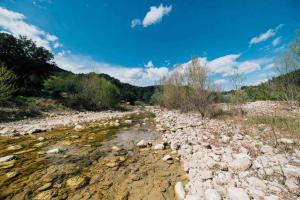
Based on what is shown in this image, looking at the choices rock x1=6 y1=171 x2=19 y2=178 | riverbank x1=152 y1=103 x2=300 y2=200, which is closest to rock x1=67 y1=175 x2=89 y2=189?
rock x1=6 y1=171 x2=19 y2=178

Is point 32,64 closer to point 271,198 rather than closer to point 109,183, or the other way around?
point 109,183

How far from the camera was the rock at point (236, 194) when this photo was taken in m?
2.17

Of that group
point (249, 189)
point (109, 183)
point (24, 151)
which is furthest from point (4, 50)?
point (249, 189)

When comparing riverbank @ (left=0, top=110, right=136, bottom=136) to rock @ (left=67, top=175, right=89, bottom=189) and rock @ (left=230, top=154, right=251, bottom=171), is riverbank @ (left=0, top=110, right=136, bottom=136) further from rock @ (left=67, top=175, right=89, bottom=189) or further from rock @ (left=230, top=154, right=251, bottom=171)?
rock @ (left=230, top=154, right=251, bottom=171)

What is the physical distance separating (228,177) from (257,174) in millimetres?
507

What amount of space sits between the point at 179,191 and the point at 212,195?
0.56 meters

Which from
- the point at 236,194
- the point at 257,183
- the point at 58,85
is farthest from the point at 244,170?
the point at 58,85

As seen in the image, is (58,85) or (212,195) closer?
(212,195)

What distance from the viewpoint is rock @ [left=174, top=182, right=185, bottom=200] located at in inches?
98.8

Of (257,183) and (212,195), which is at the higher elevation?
(257,183)

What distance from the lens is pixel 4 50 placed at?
1164 inches

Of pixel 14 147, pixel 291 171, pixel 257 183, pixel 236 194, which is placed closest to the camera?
pixel 236 194

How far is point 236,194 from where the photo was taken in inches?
88.5

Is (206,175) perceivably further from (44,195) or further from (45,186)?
(45,186)
